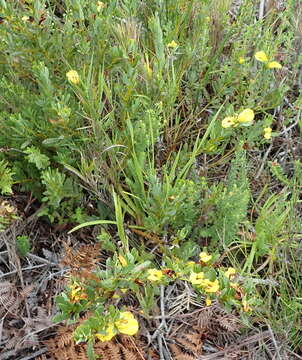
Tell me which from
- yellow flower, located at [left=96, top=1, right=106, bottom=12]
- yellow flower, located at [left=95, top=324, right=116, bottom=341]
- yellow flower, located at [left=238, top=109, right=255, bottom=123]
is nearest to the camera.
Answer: yellow flower, located at [left=95, top=324, right=116, bottom=341]

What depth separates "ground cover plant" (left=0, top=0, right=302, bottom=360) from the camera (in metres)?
1.63

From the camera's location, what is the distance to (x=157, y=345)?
5.54 feet

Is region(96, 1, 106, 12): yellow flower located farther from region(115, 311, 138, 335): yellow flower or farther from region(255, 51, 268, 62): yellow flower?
region(115, 311, 138, 335): yellow flower

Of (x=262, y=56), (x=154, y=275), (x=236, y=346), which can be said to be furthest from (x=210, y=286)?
(x=262, y=56)

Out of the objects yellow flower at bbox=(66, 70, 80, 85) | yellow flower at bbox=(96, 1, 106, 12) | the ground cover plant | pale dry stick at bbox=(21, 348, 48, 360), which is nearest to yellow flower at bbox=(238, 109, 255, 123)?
the ground cover plant

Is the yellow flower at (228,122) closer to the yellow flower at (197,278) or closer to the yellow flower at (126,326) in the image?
the yellow flower at (197,278)

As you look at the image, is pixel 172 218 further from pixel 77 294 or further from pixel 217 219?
pixel 77 294

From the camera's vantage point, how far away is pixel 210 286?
4.75 ft

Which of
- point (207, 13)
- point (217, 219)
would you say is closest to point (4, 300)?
point (217, 219)

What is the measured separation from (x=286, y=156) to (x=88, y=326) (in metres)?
1.46

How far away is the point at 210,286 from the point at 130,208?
2.06 feet

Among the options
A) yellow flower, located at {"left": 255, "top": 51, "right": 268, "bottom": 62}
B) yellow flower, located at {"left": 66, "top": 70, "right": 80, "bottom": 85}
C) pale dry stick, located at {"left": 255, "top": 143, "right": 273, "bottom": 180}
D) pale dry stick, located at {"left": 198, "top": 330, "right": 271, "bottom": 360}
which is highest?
yellow flower, located at {"left": 66, "top": 70, "right": 80, "bottom": 85}

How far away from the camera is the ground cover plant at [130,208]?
1.63 metres

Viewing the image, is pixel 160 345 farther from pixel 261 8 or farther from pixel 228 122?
pixel 261 8
